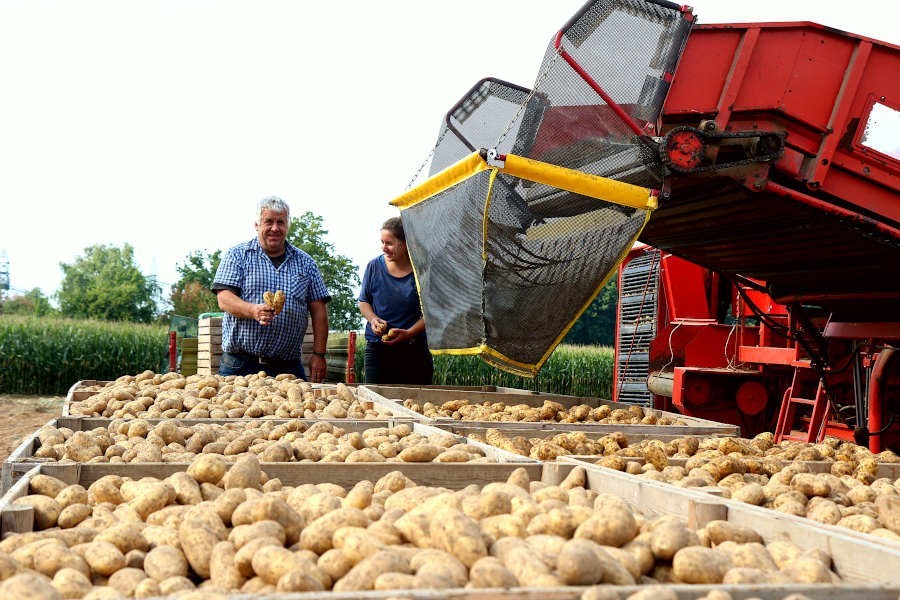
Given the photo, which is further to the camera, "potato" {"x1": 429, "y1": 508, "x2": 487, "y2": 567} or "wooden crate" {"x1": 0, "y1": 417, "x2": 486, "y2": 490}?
"wooden crate" {"x1": 0, "y1": 417, "x2": 486, "y2": 490}

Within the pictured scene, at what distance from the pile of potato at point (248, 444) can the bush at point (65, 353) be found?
18.8m

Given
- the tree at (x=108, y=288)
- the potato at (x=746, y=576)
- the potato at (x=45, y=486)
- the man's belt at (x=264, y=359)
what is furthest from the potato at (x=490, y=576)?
the tree at (x=108, y=288)

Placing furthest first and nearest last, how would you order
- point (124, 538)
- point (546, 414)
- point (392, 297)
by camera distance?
1. point (392, 297)
2. point (546, 414)
3. point (124, 538)

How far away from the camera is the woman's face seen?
6262mm

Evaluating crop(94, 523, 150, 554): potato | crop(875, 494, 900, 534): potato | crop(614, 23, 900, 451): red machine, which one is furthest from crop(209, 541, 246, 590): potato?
crop(614, 23, 900, 451): red machine

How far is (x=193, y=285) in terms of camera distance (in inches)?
1736

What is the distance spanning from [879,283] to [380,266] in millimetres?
3435

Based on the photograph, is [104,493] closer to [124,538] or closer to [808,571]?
[124,538]

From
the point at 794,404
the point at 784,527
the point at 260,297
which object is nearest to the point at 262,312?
the point at 260,297

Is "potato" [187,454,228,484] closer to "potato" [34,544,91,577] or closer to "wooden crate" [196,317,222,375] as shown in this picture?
"potato" [34,544,91,577]

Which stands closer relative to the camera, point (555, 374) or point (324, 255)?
point (555, 374)

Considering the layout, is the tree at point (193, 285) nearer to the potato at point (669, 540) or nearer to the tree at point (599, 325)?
the tree at point (599, 325)

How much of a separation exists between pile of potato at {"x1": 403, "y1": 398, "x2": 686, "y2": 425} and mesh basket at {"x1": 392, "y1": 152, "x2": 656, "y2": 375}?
256 mm

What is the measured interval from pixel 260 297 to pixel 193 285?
39910mm
